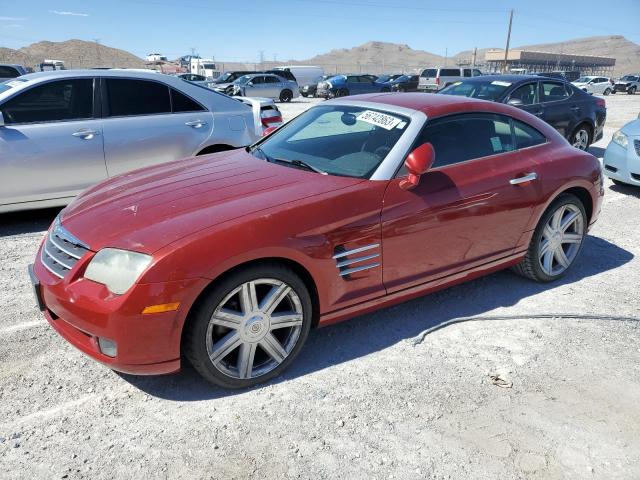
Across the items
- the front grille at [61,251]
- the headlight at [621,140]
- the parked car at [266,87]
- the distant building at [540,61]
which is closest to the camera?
the front grille at [61,251]

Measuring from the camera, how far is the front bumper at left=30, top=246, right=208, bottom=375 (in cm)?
236

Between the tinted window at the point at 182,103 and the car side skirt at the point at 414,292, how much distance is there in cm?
373

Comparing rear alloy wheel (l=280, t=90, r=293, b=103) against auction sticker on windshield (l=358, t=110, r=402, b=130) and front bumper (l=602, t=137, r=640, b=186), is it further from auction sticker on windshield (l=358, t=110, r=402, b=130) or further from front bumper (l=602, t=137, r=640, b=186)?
auction sticker on windshield (l=358, t=110, r=402, b=130)

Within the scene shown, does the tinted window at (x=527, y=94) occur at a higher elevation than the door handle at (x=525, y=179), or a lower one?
higher

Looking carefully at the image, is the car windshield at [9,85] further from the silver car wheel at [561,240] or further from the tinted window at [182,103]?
the silver car wheel at [561,240]

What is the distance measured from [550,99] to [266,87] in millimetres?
18628

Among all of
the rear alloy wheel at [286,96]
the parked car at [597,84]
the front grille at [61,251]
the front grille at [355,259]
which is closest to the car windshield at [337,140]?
the front grille at [355,259]

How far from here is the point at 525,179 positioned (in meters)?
Result: 3.69

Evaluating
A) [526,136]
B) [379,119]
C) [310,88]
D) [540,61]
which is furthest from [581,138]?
[540,61]

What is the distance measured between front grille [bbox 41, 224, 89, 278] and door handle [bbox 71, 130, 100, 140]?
2595 millimetres

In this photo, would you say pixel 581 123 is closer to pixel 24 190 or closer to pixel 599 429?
pixel 599 429

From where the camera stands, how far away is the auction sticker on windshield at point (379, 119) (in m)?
3.41

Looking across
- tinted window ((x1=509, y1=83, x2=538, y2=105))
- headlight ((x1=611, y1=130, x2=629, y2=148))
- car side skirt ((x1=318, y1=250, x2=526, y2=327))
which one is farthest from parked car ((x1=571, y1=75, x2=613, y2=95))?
car side skirt ((x1=318, y1=250, x2=526, y2=327))

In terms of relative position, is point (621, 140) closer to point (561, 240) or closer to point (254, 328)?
point (561, 240)
